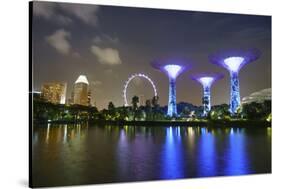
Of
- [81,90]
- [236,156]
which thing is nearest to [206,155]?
[236,156]

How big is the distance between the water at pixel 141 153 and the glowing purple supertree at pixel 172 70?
248 millimetres

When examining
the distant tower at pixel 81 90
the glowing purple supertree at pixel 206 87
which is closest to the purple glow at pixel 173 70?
the glowing purple supertree at pixel 206 87

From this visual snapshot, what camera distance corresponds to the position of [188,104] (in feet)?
19.9

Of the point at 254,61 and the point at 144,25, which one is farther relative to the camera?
the point at 254,61

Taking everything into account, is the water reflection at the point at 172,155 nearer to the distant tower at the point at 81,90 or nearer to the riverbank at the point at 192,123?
the riverbank at the point at 192,123

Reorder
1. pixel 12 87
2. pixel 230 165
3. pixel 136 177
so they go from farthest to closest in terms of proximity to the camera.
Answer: pixel 230 165, pixel 136 177, pixel 12 87

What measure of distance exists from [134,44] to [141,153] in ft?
3.91

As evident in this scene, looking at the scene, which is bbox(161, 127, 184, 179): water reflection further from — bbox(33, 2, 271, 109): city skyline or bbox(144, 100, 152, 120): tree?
bbox(33, 2, 271, 109): city skyline

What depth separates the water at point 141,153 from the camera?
5410mm

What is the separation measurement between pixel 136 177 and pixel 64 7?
6.38 feet

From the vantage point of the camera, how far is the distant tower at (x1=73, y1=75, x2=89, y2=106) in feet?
18.3

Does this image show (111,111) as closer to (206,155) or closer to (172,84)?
(172,84)

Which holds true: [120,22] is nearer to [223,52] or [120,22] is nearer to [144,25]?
[144,25]
